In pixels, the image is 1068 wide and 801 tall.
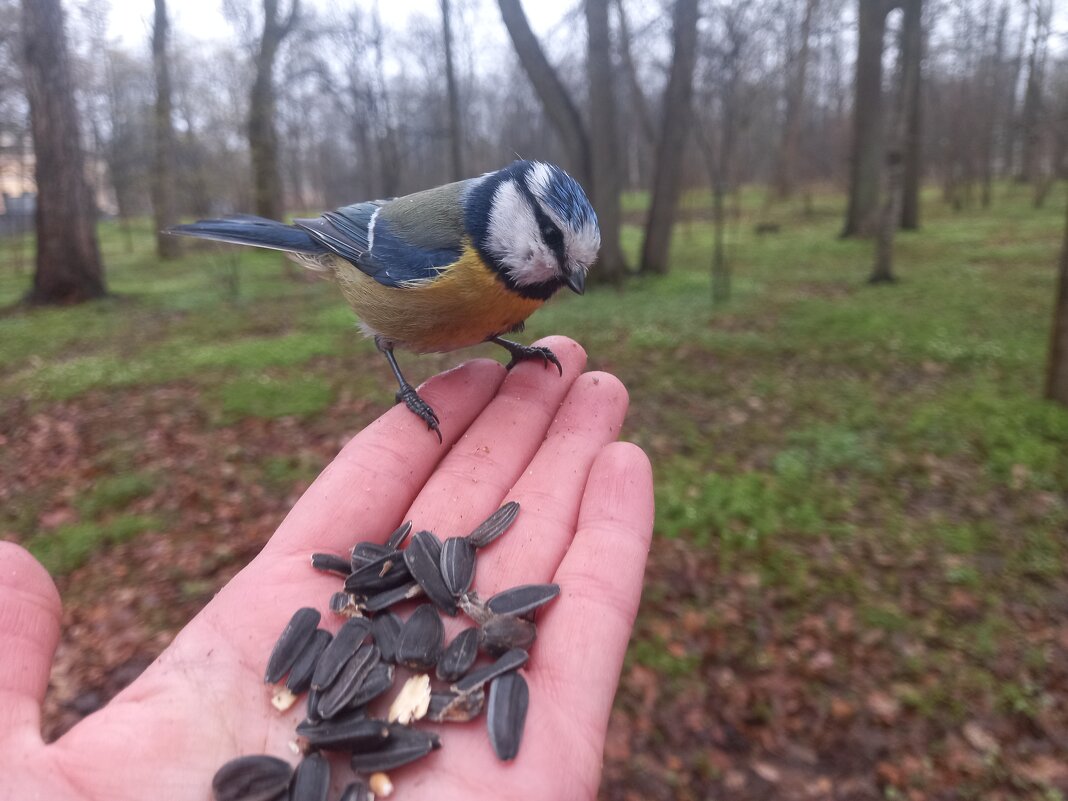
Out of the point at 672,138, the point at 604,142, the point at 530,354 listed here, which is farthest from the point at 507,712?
the point at 672,138

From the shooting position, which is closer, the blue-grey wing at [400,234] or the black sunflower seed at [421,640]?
the black sunflower seed at [421,640]

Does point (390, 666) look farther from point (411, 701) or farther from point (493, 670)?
point (493, 670)

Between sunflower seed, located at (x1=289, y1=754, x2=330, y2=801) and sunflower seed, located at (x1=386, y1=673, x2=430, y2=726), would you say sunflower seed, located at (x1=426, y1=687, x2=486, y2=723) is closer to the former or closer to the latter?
sunflower seed, located at (x1=386, y1=673, x2=430, y2=726)

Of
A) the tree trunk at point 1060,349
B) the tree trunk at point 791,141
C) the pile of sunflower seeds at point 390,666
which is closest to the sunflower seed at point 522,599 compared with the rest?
the pile of sunflower seeds at point 390,666

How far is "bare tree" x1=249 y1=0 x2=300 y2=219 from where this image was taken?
542 inches

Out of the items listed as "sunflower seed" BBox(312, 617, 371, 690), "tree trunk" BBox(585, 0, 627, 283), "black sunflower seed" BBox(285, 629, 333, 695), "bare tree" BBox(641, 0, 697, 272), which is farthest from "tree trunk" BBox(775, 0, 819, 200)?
"black sunflower seed" BBox(285, 629, 333, 695)

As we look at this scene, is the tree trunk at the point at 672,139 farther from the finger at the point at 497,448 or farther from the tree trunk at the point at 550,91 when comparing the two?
the finger at the point at 497,448

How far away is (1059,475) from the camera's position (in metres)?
3.79

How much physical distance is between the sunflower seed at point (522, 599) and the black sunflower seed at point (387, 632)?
0.25m

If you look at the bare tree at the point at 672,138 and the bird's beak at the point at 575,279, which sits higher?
the bare tree at the point at 672,138

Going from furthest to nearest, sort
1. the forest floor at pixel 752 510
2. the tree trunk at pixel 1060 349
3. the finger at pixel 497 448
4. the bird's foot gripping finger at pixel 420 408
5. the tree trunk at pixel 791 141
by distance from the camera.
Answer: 1. the tree trunk at pixel 791 141
2. the tree trunk at pixel 1060 349
3. the forest floor at pixel 752 510
4. the bird's foot gripping finger at pixel 420 408
5. the finger at pixel 497 448

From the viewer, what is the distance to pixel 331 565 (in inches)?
73.1

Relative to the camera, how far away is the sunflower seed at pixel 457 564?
1.78 metres

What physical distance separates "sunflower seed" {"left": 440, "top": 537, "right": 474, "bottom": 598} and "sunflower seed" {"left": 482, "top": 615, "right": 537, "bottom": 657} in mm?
161
